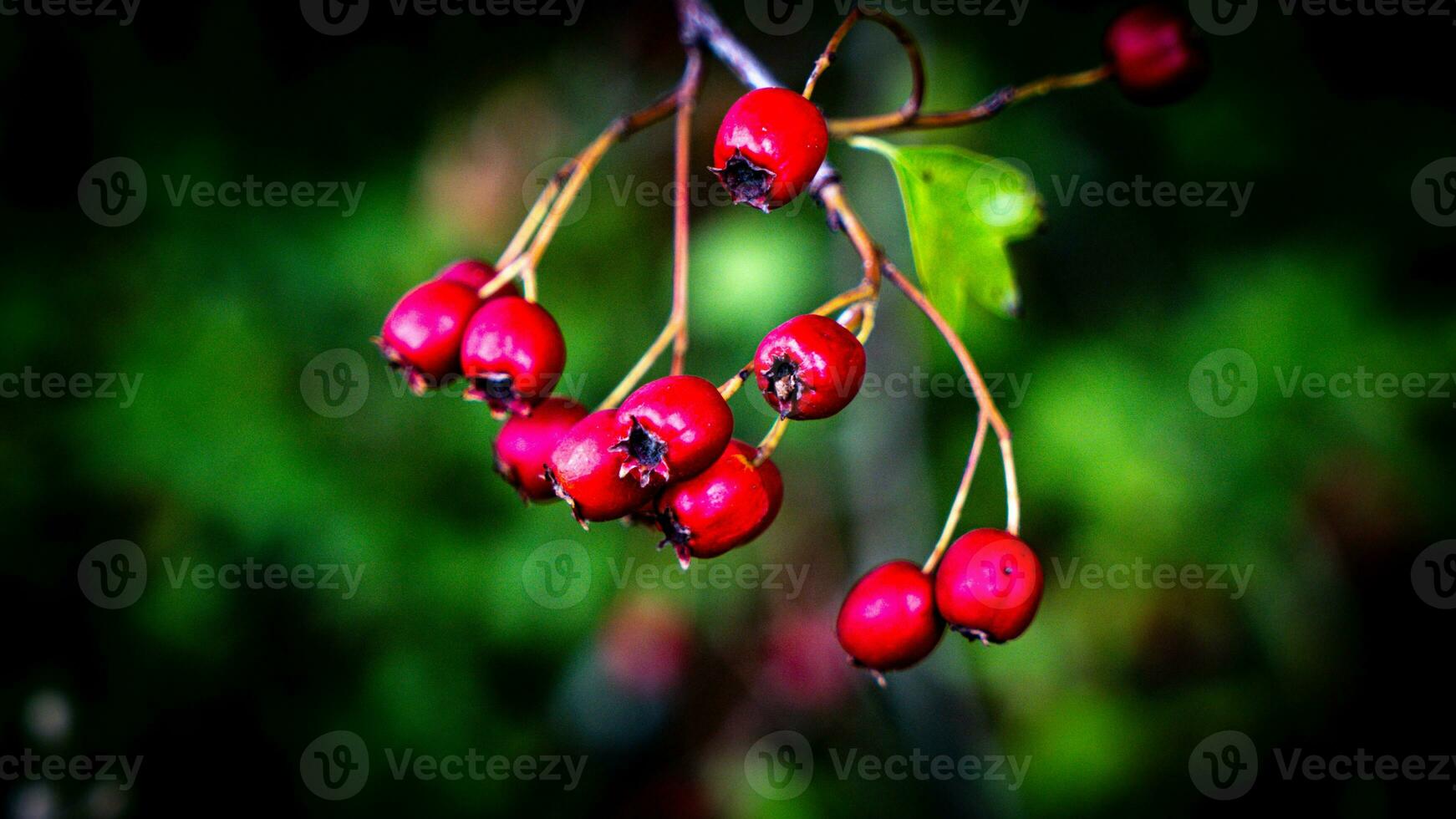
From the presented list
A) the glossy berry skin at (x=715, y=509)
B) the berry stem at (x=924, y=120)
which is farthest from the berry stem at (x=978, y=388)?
the glossy berry skin at (x=715, y=509)

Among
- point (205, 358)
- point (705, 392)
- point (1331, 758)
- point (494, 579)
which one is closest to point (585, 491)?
point (705, 392)

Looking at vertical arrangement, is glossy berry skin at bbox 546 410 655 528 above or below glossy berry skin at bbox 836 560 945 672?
above

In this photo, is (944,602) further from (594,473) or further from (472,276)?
(472,276)

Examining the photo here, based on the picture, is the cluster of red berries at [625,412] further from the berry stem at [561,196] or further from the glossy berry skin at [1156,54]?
the glossy berry skin at [1156,54]

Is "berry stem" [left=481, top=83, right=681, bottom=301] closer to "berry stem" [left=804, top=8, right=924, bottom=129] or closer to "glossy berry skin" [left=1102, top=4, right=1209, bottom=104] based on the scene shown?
"berry stem" [left=804, top=8, right=924, bottom=129]

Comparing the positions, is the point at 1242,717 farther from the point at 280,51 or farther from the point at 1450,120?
the point at 280,51

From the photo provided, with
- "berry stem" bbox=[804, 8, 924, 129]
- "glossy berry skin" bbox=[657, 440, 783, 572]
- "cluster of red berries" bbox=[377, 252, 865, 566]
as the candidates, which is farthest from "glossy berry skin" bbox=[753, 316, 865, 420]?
"berry stem" bbox=[804, 8, 924, 129]
